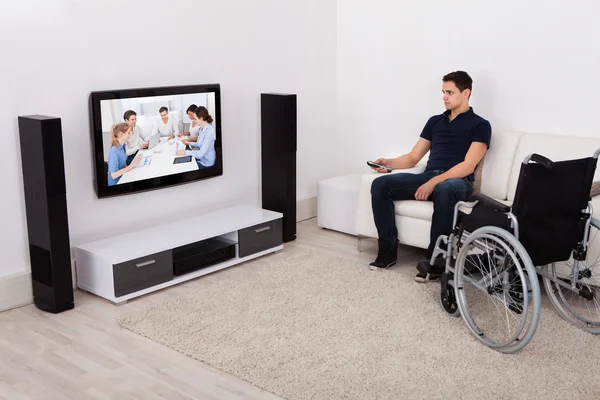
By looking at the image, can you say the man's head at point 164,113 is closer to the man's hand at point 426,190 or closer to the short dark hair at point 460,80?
the man's hand at point 426,190

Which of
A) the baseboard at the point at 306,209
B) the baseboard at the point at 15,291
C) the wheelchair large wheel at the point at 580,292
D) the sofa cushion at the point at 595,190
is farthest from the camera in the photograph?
the baseboard at the point at 306,209

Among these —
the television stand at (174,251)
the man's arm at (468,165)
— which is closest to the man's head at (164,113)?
the television stand at (174,251)

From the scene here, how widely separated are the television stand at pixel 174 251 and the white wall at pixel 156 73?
0.59ft

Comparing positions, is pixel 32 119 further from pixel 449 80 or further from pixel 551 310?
pixel 551 310

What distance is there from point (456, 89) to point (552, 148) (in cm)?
69

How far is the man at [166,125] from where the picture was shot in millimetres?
4230

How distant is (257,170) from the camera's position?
5.08 meters

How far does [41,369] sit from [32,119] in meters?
1.22

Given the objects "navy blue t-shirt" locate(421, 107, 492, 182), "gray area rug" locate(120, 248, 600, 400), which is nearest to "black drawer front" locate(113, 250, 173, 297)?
"gray area rug" locate(120, 248, 600, 400)

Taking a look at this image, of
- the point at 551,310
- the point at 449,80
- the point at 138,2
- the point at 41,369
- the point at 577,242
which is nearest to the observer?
the point at 41,369

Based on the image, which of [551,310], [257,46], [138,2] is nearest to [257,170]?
[257,46]

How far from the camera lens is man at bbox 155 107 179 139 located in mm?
4230

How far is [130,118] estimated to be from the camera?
13.3ft

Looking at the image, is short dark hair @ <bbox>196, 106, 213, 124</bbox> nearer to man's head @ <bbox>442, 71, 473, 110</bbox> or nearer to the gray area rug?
the gray area rug
